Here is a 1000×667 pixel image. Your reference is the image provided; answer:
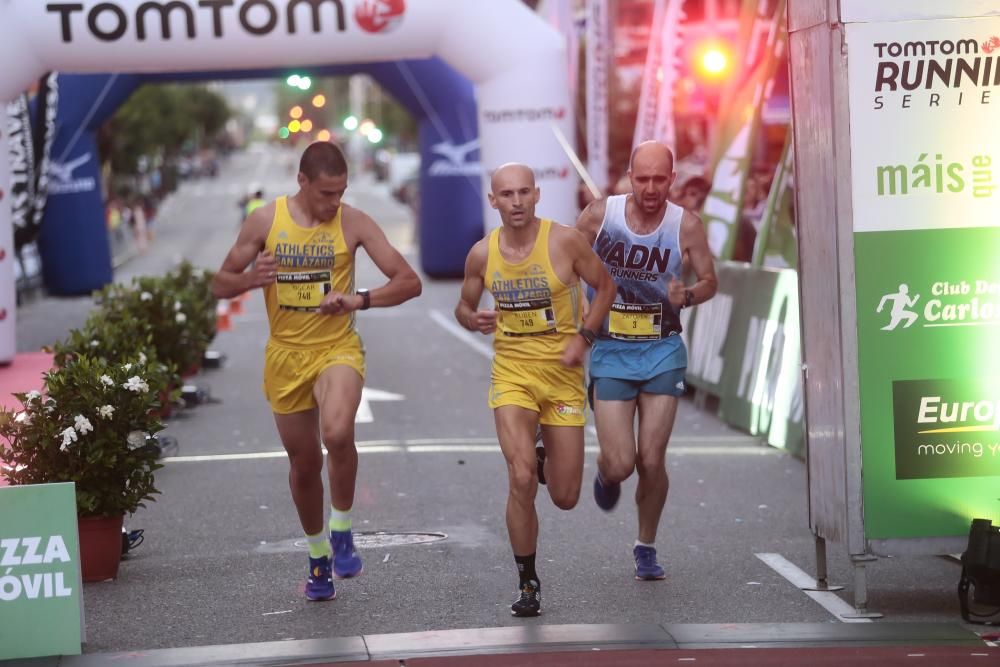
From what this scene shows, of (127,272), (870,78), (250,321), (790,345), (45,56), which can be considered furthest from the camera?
(127,272)

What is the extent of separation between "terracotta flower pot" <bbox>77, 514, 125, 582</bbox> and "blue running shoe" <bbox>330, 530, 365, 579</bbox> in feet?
3.69

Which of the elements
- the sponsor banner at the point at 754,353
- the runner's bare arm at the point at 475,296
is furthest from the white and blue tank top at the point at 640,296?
the sponsor banner at the point at 754,353

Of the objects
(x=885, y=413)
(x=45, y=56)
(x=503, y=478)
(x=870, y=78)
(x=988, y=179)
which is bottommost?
(x=503, y=478)

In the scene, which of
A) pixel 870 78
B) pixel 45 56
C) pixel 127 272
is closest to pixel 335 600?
pixel 870 78

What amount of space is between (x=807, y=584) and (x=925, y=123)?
216 cm

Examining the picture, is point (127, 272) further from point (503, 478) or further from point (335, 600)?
point (335, 600)

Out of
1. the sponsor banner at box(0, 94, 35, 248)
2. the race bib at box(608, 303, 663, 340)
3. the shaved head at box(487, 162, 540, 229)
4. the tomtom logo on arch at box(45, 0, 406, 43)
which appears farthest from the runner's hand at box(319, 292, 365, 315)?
the sponsor banner at box(0, 94, 35, 248)

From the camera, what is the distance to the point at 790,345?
11609mm

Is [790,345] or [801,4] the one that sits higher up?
[801,4]

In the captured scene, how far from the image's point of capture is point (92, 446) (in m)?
7.59

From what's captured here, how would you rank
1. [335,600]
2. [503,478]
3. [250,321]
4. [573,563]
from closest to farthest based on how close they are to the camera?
1. [335,600]
2. [573,563]
3. [503,478]
4. [250,321]

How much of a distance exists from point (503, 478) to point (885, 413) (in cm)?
426

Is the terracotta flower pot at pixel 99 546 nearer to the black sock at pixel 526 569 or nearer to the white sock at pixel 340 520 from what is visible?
the white sock at pixel 340 520

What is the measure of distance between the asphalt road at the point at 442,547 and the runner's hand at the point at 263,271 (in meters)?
1.42
